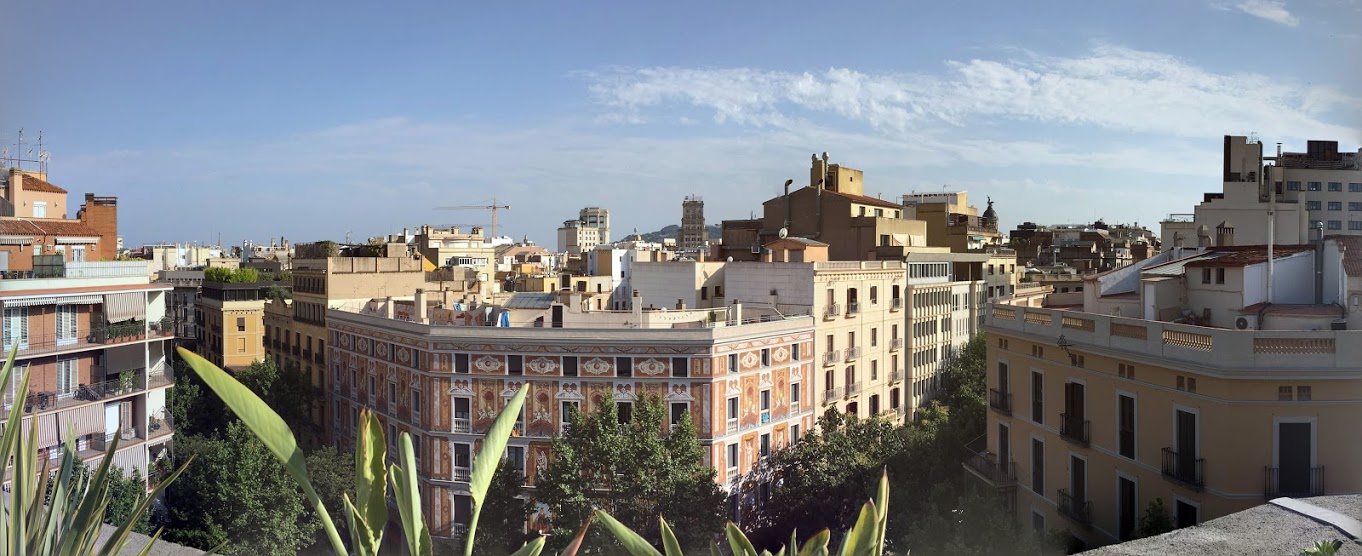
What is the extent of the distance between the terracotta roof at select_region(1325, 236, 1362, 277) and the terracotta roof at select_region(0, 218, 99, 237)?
25647 mm

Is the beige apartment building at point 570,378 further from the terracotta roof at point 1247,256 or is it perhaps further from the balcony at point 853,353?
the terracotta roof at point 1247,256

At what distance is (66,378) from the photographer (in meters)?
20.3

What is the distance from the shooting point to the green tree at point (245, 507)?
20.6 meters

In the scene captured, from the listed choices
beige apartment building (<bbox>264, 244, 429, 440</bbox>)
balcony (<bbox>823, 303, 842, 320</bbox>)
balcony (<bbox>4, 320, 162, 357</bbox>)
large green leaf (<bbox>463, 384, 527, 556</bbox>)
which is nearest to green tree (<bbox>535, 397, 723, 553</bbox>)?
balcony (<bbox>823, 303, 842, 320</bbox>)

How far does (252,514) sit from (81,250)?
1004 centimetres

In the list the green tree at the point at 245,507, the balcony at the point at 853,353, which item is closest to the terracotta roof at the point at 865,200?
the balcony at the point at 853,353

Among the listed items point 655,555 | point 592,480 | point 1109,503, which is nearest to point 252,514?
point 592,480

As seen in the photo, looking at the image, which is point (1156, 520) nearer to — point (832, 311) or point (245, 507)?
point (832, 311)

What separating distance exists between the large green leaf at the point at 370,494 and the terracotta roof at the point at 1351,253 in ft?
35.1

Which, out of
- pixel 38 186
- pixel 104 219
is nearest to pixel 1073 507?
pixel 38 186

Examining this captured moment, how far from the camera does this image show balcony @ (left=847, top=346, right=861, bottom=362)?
92.0 feet

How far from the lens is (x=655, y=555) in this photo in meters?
3.71

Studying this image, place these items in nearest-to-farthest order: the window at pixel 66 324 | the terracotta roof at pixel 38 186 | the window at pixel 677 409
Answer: the window at pixel 66 324 < the window at pixel 677 409 < the terracotta roof at pixel 38 186

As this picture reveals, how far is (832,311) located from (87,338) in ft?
60.1
